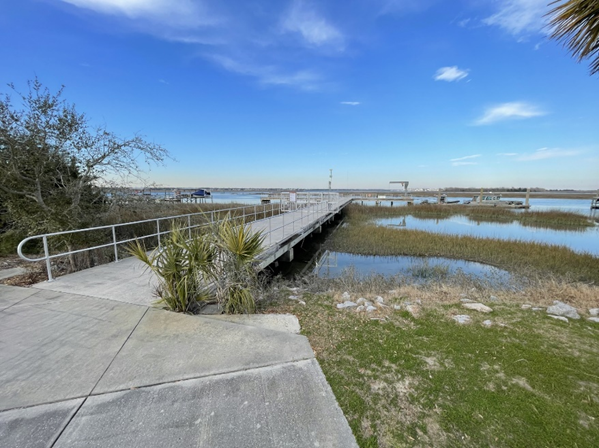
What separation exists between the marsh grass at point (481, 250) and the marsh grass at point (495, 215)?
968 cm

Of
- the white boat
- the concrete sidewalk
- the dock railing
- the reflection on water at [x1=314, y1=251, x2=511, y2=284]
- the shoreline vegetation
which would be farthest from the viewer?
the white boat

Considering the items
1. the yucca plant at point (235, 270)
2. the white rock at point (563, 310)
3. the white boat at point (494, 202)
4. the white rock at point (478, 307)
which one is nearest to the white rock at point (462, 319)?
the white rock at point (478, 307)

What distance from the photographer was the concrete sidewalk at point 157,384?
194cm

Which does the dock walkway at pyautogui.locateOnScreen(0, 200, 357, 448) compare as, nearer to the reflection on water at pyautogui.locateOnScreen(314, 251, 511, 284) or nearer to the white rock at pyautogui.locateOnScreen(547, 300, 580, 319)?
the white rock at pyautogui.locateOnScreen(547, 300, 580, 319)

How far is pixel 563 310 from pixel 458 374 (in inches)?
125

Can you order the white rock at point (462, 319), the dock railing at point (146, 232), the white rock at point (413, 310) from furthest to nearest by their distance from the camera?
the dock railing at point (146, 232)
the white rock at point (413, 310)
the white rock at point (462, 319)

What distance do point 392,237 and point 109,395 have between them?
45.9ft

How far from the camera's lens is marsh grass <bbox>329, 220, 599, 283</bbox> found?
31.2ft

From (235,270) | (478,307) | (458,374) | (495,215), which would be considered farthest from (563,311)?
(495,215)

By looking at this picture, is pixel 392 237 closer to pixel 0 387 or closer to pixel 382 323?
pixel 382 323

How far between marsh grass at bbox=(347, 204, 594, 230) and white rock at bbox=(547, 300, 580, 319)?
19.6 m

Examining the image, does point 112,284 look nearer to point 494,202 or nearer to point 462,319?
point 462,319

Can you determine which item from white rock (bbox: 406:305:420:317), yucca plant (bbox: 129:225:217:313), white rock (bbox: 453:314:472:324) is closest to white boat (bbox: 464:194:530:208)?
white rock (bbox: 453:314:472:324)

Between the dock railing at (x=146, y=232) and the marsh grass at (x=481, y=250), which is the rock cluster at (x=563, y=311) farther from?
the marsh grass at (x=481, y=250)
